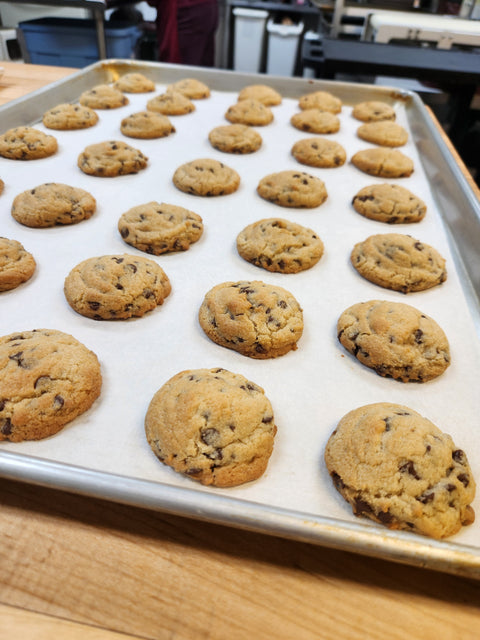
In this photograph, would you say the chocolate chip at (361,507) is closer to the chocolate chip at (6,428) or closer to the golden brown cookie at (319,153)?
the chocolate chip at (6,428)

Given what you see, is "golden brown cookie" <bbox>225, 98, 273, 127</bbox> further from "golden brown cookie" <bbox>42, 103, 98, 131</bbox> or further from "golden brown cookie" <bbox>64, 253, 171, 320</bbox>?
"golden brown cookie" <bbox>64, 253, 171, 320</bbox>

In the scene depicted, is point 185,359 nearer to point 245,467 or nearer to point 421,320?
point 245,467

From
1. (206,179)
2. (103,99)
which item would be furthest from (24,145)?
(206,179)

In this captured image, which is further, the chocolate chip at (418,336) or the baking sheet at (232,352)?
the chocolate chip at (418,336)

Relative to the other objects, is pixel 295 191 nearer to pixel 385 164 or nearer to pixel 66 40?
pixel 385 164

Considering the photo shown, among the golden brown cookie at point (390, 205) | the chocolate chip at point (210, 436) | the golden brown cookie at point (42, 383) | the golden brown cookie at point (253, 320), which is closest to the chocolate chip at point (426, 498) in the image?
the chocolate chip at point (210, 436)

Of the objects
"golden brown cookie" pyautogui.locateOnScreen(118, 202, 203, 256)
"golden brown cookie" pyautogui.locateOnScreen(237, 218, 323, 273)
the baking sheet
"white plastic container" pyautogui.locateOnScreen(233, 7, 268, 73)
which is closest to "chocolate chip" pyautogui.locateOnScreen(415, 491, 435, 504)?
the baking sheet
